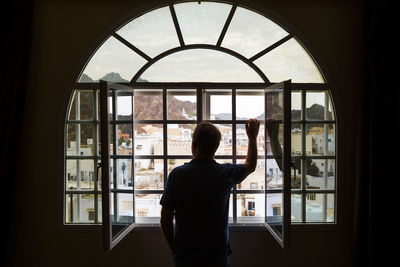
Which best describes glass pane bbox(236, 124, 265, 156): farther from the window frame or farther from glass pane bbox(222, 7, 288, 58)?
glass pane bbox(222, 7, 288, 58)

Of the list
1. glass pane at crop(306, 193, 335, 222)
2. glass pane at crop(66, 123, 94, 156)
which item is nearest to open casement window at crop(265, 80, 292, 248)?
glass pane at crop(306, 193, 335, 222)

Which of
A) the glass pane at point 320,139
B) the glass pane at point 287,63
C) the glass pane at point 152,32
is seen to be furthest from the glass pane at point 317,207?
the glass pane at point 152,32

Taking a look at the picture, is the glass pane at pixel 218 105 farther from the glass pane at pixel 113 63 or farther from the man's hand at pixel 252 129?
the glass pane at pixel 113 63

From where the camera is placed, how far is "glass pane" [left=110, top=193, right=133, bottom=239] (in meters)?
2.36

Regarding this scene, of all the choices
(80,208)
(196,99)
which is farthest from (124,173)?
(196,99)

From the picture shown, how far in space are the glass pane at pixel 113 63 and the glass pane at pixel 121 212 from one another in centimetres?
104

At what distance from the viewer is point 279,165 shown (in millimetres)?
2371

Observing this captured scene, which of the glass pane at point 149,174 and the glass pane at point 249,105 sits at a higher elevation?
the glass pane at point 249,105

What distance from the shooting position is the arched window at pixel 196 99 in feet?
8.91

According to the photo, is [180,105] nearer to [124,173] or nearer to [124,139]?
[124,139]
